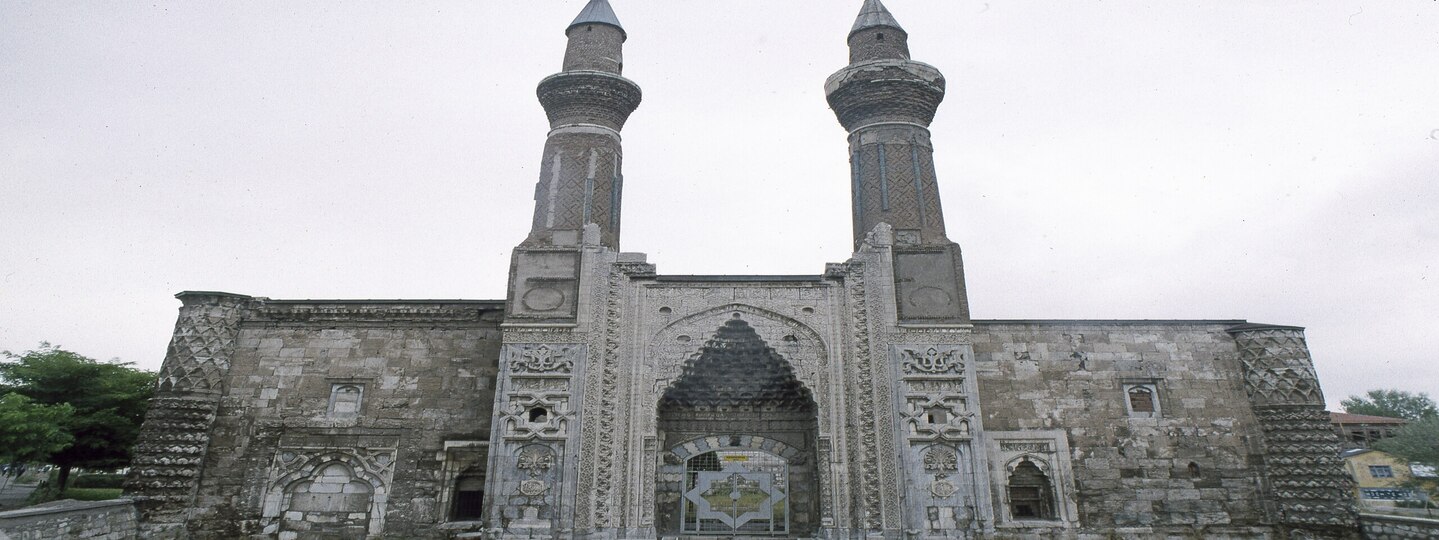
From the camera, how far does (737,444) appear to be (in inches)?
444

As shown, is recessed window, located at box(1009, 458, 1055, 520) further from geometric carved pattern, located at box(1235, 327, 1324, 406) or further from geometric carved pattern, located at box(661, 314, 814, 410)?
geometric carved pattern, located at box(1235, 327, 1324, 406)

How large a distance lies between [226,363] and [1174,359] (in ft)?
50.9

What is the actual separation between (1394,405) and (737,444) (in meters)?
56.0

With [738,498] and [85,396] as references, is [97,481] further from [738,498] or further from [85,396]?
[738,498]

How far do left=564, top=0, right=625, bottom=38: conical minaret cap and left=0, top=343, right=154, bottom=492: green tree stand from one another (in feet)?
39.2

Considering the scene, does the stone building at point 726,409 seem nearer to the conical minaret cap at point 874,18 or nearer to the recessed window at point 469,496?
the recessed window at point 469,496

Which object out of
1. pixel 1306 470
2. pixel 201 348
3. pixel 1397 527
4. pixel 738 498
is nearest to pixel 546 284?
pixel 738 498

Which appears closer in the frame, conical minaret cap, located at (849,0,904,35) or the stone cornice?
the stone cornice

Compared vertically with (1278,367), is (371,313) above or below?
above

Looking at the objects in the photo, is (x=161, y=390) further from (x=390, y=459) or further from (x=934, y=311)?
(x=934, y=311)

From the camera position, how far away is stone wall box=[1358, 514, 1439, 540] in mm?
9602

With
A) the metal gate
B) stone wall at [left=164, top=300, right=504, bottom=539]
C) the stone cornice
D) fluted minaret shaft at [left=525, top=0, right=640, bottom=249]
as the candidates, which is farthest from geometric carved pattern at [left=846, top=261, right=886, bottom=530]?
the stone cornice

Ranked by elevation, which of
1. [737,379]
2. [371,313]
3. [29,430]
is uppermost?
[371,313]

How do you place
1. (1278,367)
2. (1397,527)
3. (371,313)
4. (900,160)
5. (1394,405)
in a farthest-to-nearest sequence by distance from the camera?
1. (1394,405)
2. (900,160)
3. (371,313)
4. (1278,367)
5. (1397,527)
